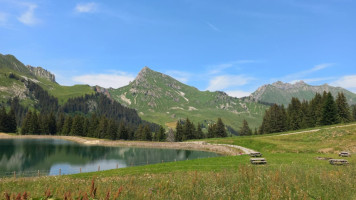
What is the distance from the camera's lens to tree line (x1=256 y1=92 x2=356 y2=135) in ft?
283

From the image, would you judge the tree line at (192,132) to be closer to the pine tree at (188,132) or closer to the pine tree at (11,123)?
the pine tree at (188,132)

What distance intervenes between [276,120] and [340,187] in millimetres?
105799

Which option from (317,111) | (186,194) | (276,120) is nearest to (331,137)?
(317,111)

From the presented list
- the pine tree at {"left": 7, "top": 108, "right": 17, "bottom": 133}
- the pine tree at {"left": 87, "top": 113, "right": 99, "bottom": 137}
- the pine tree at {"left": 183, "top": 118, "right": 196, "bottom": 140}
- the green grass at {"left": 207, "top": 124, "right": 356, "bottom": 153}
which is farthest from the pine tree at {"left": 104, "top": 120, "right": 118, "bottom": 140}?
the green grass at {"left": 207, "top": 124, "right": 356, "bottom": 153}

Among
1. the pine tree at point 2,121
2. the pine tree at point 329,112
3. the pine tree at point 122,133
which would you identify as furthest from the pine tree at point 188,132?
the pine tree at point 2,121

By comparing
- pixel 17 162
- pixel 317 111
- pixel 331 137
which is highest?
pixel 317 111

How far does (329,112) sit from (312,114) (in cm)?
1007

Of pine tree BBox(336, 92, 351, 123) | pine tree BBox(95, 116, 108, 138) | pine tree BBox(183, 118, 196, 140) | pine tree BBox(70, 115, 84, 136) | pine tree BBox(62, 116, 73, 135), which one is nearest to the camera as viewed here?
pine tree BBox(336, 92, 351, 123)

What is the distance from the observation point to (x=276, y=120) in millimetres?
104562

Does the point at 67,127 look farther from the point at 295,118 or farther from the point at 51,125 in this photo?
the point at 295,118

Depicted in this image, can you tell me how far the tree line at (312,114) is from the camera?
86375mm

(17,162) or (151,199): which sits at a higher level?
(151,199)

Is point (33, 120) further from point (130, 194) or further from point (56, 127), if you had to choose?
point (130, 194)

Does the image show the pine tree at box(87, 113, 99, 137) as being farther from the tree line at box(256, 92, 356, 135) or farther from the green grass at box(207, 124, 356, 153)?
the tree line at box(256, 92, 356, 135)
